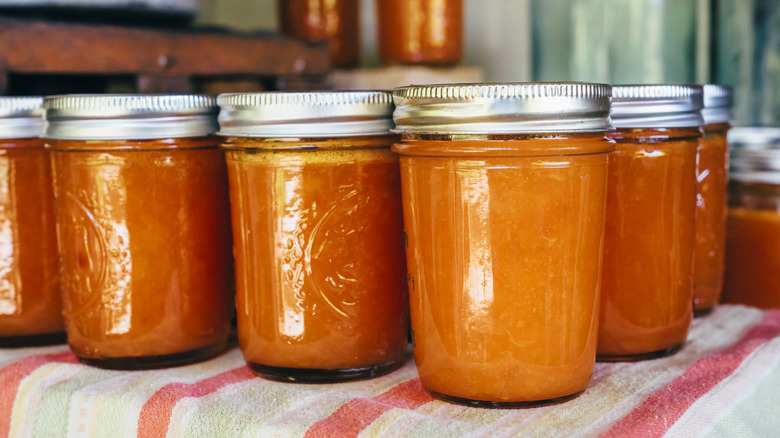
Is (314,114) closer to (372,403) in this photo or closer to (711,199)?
(372,403)

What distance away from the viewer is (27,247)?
80 centimetres

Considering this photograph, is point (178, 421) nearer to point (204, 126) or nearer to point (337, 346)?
point (337, 346)

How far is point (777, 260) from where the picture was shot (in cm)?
92

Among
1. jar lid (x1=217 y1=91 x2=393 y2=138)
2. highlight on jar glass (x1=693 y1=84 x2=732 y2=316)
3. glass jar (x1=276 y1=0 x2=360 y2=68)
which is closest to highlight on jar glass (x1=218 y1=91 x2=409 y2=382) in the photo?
jar lid (x1=217 y1=91 x2=393 y2=138)

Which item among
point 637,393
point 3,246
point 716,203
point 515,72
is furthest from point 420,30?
point 637,393

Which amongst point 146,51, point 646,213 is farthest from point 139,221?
point 146,51

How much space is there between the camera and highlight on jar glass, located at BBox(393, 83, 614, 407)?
0.54 metres

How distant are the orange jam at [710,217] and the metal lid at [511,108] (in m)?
0.30

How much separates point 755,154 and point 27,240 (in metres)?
0.82

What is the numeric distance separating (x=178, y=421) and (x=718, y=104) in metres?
0.61

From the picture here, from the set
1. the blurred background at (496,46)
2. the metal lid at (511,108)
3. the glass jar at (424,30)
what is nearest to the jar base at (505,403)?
the metal lid at (511,108)

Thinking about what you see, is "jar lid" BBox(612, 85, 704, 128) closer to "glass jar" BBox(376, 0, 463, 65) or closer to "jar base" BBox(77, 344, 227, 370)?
"jar base" BBox(77, 344, 227, 370)

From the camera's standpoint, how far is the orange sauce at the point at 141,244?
69cm

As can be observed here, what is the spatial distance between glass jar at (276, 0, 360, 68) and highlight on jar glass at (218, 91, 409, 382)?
1.06 meters
